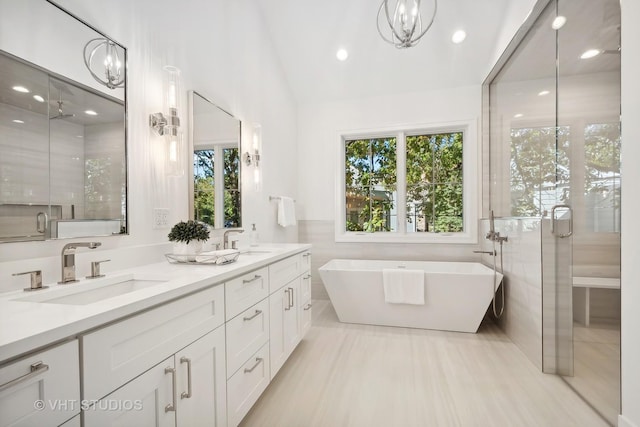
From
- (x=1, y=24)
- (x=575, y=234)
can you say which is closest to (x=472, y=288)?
(x=575, y=234)

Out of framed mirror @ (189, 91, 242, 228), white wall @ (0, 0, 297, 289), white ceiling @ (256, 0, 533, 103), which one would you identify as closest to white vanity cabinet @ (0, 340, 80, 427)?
white wall @ (0, 0, 297, 289)

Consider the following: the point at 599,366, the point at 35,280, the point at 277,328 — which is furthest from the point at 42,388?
the point at 599,366

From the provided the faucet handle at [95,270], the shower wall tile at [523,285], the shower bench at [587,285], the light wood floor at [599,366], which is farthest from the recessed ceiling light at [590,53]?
the faucet handle at [95,270]

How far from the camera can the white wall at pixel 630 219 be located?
1.33 metres

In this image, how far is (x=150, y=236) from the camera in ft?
5.42

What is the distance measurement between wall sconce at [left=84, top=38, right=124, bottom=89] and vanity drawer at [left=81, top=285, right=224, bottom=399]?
1.10 metres

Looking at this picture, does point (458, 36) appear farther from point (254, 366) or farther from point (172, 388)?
point (172, 388)

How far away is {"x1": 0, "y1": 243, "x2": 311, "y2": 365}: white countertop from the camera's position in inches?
24.5

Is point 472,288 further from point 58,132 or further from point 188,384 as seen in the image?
point 58,132

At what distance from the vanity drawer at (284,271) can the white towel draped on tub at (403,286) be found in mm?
885

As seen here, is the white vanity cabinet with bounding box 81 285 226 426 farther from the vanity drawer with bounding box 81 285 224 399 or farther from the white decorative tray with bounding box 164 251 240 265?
the white decorative tray with bounding box 164 251 240 265

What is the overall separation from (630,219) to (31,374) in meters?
2.12

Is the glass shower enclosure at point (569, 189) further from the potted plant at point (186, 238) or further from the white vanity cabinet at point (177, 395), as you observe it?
the potted plant at point (186, 238)

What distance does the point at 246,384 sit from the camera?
1.51 metres
